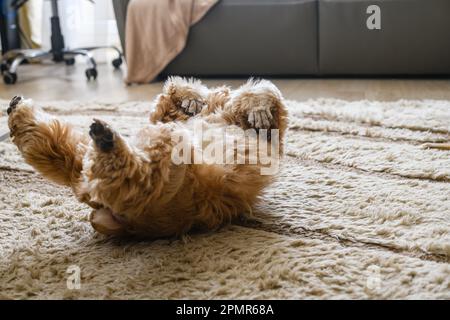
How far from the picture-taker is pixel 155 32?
267cm

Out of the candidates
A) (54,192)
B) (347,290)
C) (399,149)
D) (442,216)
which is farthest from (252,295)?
(399,149)

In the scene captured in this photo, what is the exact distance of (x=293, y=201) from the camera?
3.25 ft

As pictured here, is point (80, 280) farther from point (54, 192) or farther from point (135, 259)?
point (54, 192)

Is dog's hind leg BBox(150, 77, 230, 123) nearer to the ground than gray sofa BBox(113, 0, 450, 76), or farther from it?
nearer to the ground

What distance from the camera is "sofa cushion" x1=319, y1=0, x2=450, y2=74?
2408mm

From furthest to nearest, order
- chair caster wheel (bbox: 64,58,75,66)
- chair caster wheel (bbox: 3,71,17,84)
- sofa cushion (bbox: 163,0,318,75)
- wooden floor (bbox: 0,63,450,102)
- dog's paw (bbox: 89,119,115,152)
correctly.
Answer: chair caster wheel (bbox: 64,58,75,66) → chair caster wheel (bbox: 3,71,17,84) → sofa cushion (bbox: 163,0,318,75) → wooden floor (bbox: 0,63,450,102) → dog's paw (bbox: 89,119,115,152)

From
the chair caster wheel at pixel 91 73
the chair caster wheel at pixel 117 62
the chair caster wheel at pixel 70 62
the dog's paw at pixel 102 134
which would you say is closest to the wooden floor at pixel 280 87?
the chair caster wheel at pixel 91 73

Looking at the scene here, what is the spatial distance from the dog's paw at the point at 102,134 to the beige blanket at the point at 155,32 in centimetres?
204

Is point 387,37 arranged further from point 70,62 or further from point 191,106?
point 70,62

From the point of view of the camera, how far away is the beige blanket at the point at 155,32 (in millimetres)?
2625

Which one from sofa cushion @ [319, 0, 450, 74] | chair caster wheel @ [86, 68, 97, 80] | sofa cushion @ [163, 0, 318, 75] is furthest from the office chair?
sofa cushion @ [319, 0, 450, 74]

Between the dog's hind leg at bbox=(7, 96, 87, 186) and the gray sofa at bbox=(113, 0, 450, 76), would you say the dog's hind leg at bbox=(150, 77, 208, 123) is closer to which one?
the dog's hind leg at bbox=(7, 96, 87, 186)

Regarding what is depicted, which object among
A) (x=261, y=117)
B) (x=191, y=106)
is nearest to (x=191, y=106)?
(x=191, y=106)

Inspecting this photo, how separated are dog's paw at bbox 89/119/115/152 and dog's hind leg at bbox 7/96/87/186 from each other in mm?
176
